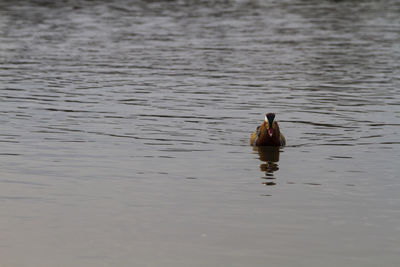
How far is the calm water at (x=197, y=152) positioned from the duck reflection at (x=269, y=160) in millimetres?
77

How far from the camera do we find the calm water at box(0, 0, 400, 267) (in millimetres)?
14359

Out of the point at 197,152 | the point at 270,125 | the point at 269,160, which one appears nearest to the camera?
the point at 269,160

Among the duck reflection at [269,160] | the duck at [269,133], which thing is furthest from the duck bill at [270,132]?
the duck reflection at [269,160]

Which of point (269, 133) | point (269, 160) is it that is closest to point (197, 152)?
point (269, 160)

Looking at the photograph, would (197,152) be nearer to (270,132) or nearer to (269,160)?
(269,160)

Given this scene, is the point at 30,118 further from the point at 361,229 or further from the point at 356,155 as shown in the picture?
the point at 361,229

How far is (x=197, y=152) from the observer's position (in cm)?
2250

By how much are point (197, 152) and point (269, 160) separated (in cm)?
180

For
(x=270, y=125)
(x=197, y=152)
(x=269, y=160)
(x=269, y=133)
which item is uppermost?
(x=270, y=125)

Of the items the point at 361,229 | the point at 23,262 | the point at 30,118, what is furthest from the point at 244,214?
the point at 30,118

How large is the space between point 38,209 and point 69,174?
3.27 m

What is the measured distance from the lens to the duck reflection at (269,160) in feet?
64.8

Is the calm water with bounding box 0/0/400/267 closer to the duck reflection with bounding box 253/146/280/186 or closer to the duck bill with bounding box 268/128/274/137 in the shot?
the duck reflection with bounding box 253/146/280/186

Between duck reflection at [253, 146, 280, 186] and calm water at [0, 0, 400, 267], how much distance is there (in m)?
0.08
